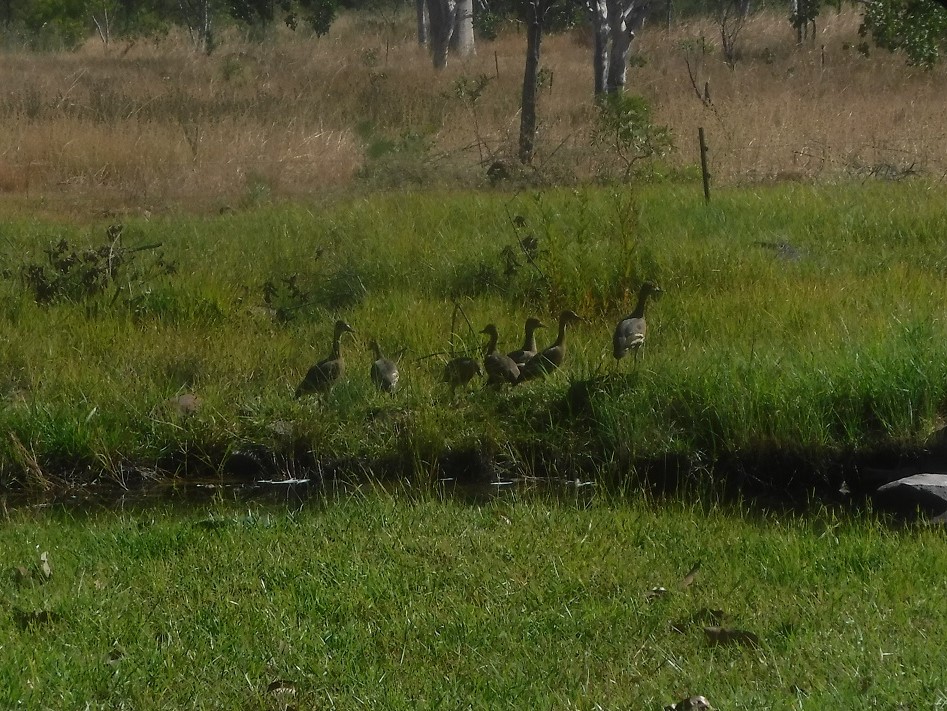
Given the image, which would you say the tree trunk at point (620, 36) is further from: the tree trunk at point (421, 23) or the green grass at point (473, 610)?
the green grass at point (473, 610)

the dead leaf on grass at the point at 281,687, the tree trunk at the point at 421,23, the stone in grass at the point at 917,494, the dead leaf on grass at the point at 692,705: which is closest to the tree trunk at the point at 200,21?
the tree trunk at the point at 421,23

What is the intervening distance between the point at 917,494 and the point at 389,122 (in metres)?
16.9

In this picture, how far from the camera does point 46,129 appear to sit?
1883cm

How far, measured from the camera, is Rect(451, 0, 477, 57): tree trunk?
33250 mm

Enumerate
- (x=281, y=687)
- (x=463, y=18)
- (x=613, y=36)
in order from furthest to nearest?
(x=463, y=18) → (x=613, y=36) → (x=281, y=687)

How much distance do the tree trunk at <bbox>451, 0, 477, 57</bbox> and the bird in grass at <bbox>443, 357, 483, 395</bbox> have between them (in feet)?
84.4

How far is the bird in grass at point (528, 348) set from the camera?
854 centimetres

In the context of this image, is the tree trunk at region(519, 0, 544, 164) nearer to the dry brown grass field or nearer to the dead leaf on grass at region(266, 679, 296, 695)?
the dry brown grass field

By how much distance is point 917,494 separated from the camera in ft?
21.0

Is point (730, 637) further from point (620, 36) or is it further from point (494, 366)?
point (620, 36)

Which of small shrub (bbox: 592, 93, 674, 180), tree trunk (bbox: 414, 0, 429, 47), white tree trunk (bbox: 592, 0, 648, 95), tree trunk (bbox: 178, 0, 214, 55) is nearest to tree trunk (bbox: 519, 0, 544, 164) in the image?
small shrub (bbox: 592, 93, 674, 180)

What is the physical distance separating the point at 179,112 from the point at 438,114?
4.45 metres

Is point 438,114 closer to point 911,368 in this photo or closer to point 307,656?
point 911,368

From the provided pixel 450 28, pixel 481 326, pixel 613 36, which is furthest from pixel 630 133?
pixel 450 28
